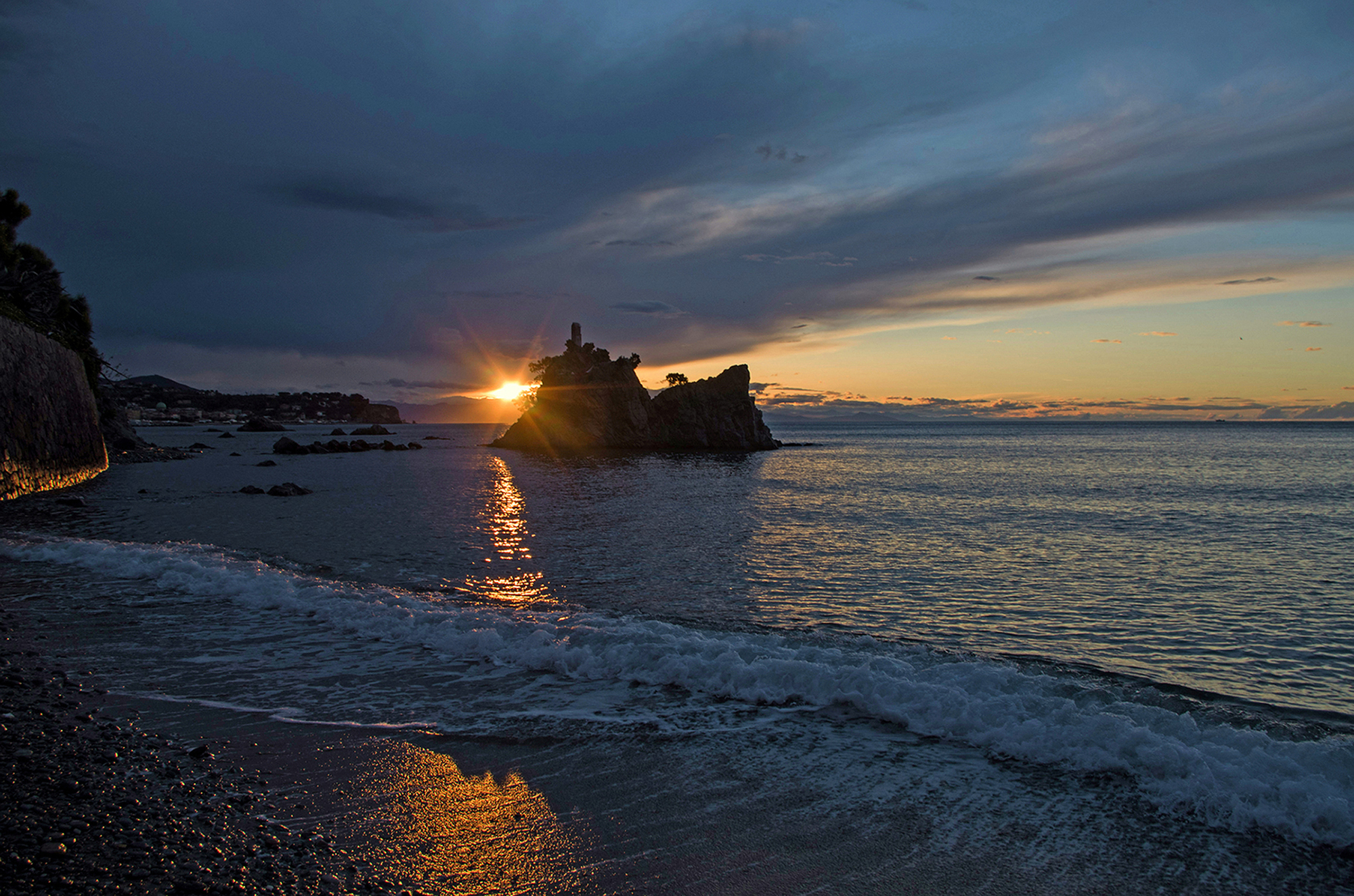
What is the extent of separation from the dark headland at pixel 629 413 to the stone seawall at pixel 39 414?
60739 mm

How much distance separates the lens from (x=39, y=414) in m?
30.6

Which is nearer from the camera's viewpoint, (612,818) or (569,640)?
(612,818)

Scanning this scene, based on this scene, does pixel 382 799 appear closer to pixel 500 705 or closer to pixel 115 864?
pixel 115 864

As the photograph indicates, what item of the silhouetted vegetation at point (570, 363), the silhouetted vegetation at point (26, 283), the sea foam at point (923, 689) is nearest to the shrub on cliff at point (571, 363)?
the silhouetted vegetation at point (570, 363)

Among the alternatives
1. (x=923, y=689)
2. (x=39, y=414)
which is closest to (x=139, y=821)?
(x=923, y=689)

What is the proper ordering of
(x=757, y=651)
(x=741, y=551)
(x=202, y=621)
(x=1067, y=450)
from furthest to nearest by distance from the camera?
(x=1067, y=450), (x=741, y=551), (x=202, y=621), (x=757, y=651)

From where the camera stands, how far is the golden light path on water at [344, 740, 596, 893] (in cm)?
475

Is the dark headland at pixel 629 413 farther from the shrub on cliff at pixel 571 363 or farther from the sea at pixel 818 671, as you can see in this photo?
the sea at pixel 818 671

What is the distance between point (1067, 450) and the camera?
322 feet

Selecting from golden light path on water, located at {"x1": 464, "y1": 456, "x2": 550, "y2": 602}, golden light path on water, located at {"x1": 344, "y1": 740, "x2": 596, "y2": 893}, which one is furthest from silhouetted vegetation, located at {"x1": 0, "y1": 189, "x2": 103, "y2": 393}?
golden light path on water, located at {"x1": 344, "y1": 740, "x2": 596, "y2": 893}

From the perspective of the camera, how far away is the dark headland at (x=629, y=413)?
9688 centimetres

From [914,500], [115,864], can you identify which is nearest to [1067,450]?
[914,500]

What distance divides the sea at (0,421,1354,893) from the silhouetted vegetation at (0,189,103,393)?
1706 cm

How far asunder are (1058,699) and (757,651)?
13.0ft
